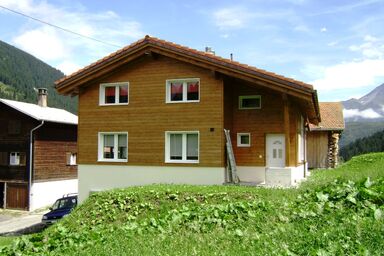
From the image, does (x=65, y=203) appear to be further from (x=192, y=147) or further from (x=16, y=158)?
(x=16, y=158)

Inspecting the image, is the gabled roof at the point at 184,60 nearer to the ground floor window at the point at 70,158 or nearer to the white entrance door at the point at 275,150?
the white entrance door at the point at 275,150

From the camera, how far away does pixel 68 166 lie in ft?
125

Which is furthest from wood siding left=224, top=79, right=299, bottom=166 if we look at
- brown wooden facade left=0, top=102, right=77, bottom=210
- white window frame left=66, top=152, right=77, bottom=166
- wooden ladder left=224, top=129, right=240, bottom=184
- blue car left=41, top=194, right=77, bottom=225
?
white window frame left=66, top=152, right=77, bottom=166

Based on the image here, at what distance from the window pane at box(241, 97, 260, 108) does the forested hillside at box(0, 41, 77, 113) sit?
118 metres

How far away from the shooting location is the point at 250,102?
2047 cm

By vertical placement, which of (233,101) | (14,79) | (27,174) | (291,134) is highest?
(14,79)

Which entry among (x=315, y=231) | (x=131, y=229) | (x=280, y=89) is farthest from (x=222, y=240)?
(x=280, y=89)

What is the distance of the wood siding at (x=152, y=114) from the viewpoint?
19281 millimetres

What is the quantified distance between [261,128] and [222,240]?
43.2 feet

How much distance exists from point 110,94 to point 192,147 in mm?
5444

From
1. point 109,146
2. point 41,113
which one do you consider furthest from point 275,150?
point 41,113

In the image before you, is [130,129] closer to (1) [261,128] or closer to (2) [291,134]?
(1) [261,128]

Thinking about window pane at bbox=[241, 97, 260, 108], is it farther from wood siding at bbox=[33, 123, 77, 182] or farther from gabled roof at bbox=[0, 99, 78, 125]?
wood siding at bbox=[33, 123, 77, 182]

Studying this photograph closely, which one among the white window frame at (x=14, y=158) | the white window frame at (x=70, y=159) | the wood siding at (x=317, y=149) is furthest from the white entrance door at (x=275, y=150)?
the white window frame at (x=14, y=158)
